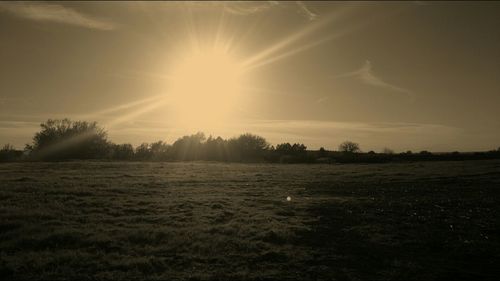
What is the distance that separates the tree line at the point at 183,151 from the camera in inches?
3706

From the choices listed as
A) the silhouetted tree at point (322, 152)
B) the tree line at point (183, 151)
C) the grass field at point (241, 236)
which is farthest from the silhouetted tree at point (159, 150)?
the grass field at point (241, 236)

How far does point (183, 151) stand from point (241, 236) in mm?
102245

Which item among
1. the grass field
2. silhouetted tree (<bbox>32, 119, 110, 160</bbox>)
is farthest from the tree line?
the grass field

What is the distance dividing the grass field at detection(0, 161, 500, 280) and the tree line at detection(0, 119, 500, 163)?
6599 centimetres

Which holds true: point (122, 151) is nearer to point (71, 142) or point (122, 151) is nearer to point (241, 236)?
point (71, 142)

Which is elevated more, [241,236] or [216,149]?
[216,149]

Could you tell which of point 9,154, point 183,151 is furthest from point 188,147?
point 9,154

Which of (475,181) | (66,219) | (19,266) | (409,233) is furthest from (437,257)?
(475,181)

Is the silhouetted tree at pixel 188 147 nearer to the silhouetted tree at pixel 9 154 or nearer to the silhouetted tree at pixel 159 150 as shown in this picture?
the silhouetted tree at pixel 159 150

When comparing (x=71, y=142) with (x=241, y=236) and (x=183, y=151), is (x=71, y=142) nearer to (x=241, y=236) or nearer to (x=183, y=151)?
(x=183, y=151)

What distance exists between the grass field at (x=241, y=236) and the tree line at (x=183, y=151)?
65988 millimetres

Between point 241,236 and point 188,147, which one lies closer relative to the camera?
point 241,236

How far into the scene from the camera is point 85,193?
29172mm

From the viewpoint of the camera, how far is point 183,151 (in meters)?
119
